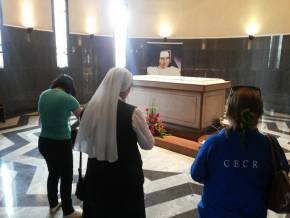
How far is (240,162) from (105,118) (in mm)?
817

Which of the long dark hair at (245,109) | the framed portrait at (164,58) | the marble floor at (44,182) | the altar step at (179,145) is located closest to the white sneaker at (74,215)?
the marble floor at (44,182)

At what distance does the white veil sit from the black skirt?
0.11m

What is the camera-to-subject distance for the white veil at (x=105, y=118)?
1.68m

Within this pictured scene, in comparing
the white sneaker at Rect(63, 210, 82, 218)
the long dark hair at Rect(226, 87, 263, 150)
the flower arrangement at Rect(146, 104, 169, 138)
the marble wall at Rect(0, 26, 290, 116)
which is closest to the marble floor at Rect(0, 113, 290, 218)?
the white sneaker at Rect(63, 210, 82, 218)

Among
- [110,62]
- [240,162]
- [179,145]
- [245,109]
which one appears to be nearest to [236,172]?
[240,162]

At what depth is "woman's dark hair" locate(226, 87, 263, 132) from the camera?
4.22 feet

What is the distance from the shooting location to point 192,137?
191 inches

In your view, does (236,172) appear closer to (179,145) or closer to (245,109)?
(245,109)

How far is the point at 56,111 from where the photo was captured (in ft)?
7.57

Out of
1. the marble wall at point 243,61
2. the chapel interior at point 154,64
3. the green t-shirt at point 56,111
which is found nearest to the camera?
the green t-shirt at point 56,111

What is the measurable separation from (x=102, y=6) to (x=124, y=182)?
839 cm

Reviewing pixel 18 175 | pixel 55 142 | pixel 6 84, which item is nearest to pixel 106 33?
pixel 6 84

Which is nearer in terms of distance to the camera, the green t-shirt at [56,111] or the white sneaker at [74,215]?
the green t-shirt at [56,111]

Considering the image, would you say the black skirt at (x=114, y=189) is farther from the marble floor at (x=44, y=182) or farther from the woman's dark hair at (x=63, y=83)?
the marble floor at (x=44, y=182)
